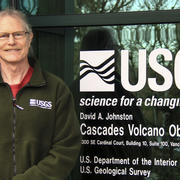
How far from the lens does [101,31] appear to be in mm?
2791

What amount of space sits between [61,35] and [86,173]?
1.03 m

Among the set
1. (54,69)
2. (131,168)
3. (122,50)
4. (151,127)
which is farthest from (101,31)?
(131,168)

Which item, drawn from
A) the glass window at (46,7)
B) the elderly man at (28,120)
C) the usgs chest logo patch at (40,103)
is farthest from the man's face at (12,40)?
the glass window at (46,7)

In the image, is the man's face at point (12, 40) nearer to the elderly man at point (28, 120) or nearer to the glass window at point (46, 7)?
the elderly man at point (28, 120)

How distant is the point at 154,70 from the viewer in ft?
A: 8.75

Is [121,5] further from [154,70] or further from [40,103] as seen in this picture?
[40,103]

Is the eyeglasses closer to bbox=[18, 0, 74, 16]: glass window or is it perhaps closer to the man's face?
the man's face

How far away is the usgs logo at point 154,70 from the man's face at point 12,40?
0.91 m

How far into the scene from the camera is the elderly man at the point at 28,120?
1.98m

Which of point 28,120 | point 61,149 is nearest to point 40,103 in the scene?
point 28,120

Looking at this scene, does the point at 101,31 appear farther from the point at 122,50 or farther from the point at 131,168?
the point at 131,168

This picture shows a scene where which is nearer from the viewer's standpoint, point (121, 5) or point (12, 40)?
point (12, 40)

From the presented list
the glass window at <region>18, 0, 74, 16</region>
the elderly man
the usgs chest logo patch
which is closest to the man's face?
the elderly man

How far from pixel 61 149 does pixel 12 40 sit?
61 centimetres
